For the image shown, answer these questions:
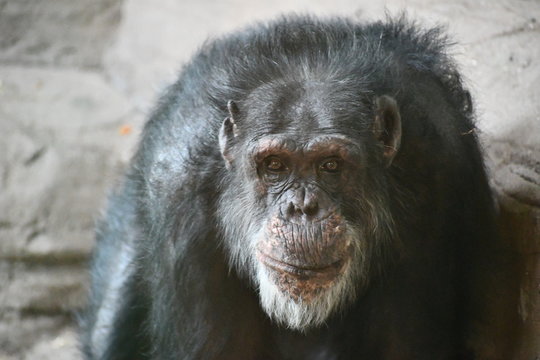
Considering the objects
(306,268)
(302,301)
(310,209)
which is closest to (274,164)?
(310,209)

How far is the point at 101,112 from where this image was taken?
30.9ft

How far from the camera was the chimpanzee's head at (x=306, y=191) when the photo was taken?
186 inches

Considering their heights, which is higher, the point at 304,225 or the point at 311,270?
the point at 304,225

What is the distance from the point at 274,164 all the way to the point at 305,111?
0.35 metres

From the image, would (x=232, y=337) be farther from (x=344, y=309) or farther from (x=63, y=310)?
(x=63, y=310)

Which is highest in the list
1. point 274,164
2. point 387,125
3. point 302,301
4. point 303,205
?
point 387,125

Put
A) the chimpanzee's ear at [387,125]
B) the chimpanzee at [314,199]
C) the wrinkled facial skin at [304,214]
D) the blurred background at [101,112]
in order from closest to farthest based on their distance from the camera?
the wrinkled facial skin at [304,214] < the chimpanzee at [314,199] < the chimpanzee's ear at [387,125] < the blurred background at [101,112]

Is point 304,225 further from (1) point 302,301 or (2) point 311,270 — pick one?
(1) point 302,301

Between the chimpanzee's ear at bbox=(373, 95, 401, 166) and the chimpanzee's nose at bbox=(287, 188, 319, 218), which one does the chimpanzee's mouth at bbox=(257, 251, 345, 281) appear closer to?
the chimpanzee's nose at bbox=(287, 188, 319, 218)

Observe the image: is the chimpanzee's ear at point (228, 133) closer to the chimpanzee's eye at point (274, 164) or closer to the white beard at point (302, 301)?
the chimpanzee's eye at point (274, 164)

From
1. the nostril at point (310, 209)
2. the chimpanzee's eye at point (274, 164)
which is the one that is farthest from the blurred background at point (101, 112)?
the chimpanzee's eye at point (274, 164)

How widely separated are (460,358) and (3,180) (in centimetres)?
487

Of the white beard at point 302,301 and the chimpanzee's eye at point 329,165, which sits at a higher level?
the chimpanzee's eye at point 329,165

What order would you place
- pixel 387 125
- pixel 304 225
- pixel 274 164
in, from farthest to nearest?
pixel 387 125 < pixel 274 164 < pixel 304 225
